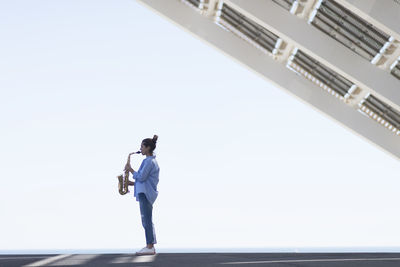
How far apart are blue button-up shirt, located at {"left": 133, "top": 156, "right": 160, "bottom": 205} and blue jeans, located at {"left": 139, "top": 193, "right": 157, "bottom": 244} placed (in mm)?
70

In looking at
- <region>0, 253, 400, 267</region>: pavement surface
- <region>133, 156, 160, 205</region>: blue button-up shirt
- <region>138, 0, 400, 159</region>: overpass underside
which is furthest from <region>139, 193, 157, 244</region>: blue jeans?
<region>138, 0, 400, 159</region>: overpass underside

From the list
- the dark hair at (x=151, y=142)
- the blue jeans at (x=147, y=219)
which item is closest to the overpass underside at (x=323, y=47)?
the dark hair at (x=151, y=142)

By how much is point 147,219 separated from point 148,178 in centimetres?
52

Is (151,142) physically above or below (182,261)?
above

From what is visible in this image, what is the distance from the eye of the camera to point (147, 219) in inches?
309

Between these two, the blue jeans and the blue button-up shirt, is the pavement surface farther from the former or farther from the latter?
the blue button-up shirt

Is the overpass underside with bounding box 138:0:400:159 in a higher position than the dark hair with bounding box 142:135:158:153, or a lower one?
higher

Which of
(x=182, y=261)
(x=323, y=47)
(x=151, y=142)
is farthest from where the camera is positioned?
(x=323, y=47)

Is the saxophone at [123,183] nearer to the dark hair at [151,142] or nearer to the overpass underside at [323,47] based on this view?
the dark hair at [151,142]

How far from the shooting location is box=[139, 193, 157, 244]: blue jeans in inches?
307

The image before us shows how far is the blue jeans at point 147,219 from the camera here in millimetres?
7805

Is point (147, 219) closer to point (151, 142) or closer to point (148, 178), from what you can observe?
point (148, 178)

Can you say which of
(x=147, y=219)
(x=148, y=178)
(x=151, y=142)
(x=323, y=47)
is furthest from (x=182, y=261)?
(x=323, y=47)

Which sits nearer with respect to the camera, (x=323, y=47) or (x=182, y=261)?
(x=182, y=261)
